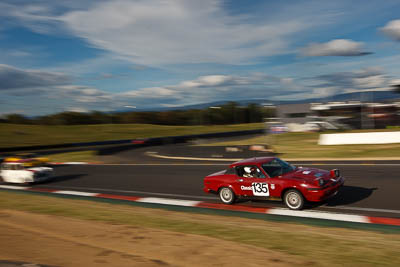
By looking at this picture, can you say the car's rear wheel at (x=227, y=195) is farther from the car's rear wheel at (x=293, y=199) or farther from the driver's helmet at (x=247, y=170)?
the car's rear wheel at (x=293, y=199)

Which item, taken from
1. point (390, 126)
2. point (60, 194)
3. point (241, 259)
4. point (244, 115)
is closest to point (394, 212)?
point (241, 259)

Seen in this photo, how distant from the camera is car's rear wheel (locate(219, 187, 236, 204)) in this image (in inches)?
380

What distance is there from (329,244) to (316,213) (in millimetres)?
2579

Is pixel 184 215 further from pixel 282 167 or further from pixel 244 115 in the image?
pixel 244 115

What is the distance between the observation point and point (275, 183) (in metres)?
8.77

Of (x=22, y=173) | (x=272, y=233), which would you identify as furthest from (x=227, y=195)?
(x=22, y=173)

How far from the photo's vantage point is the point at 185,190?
1213cm

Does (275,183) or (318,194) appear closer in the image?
(318,194)

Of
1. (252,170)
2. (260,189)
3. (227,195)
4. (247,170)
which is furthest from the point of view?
(227,195)

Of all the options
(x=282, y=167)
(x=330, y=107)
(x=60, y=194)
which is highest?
(x=330, y=107)

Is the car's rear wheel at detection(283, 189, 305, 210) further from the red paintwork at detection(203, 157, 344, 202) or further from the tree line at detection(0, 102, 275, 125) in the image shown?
the tree line at detection(0, 102, 275, 125)

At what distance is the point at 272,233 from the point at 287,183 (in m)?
2.36

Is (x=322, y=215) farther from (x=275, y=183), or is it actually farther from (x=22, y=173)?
(x=22, y=173)

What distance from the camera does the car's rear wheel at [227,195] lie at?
9.65 m
